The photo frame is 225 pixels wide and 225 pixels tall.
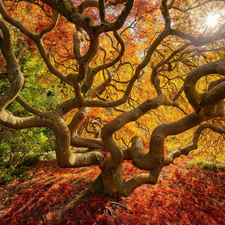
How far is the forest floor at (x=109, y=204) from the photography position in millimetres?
2709

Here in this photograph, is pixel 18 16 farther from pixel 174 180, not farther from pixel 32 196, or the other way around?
pixel 174 180

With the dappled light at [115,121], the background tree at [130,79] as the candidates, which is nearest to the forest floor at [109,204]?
the dappled light at [115,121]

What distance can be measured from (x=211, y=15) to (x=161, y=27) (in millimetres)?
1742

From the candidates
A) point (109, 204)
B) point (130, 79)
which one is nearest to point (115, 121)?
point (130, 79)

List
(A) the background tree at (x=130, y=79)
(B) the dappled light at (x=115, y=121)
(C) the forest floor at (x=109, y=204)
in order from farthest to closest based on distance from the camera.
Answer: (C) the forest floor at (x=109, y=204) → (B) the dappled light at (x=115, y=121) → (A) the background tree at (x=130, y=79)

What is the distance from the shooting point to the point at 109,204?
3008 millimetres

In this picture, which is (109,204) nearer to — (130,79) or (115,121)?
(115,121)

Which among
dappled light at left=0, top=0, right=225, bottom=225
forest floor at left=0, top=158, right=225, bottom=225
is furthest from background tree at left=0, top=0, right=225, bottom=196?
forest floor at left=0, top=158, right=225, bottom=225

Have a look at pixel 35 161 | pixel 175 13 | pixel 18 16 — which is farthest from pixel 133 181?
pixel 18 16

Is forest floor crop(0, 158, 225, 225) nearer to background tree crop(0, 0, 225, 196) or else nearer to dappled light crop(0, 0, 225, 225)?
dappled light crop(0, 0, 225, 225)

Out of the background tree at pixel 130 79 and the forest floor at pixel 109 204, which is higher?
the background tree at pixel 130 79

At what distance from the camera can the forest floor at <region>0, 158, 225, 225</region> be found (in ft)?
8.89

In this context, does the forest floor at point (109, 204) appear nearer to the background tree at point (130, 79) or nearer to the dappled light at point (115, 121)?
the dappled light at point (115, 121)

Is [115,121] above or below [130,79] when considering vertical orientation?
below
